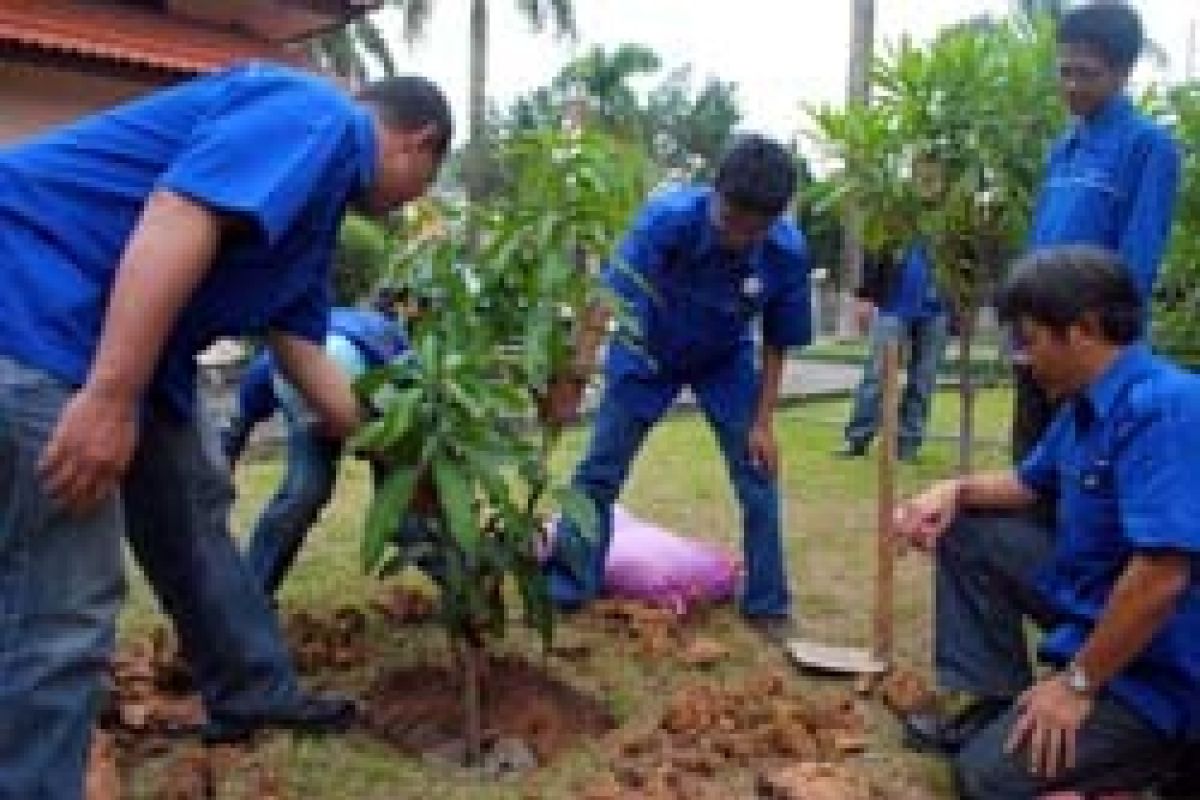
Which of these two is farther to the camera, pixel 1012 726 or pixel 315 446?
pixel 315 446

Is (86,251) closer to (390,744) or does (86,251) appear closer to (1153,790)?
(390,744)

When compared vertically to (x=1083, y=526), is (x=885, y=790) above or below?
below

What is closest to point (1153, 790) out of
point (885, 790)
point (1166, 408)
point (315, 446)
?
point (885, 790)

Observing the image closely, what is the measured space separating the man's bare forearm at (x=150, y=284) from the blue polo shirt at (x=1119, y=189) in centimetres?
264

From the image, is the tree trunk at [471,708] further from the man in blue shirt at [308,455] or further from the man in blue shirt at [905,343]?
the man in blue shirt at [905,343]

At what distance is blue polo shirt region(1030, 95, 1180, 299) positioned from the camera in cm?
406

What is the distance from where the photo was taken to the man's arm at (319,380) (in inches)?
121

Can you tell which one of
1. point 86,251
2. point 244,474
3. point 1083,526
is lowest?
point 244,474

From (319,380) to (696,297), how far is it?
1.63 metres

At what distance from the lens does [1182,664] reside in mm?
3062

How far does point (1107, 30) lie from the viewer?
157 inches

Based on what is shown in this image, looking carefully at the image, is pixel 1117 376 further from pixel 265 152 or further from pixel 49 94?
pixel 49 94

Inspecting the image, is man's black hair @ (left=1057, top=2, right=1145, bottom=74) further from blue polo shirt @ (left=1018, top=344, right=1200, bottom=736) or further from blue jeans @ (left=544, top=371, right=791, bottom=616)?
blue jeans @ (left=544, top=371, right=791, bottom=616)

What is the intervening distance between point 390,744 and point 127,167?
64.9 inches
